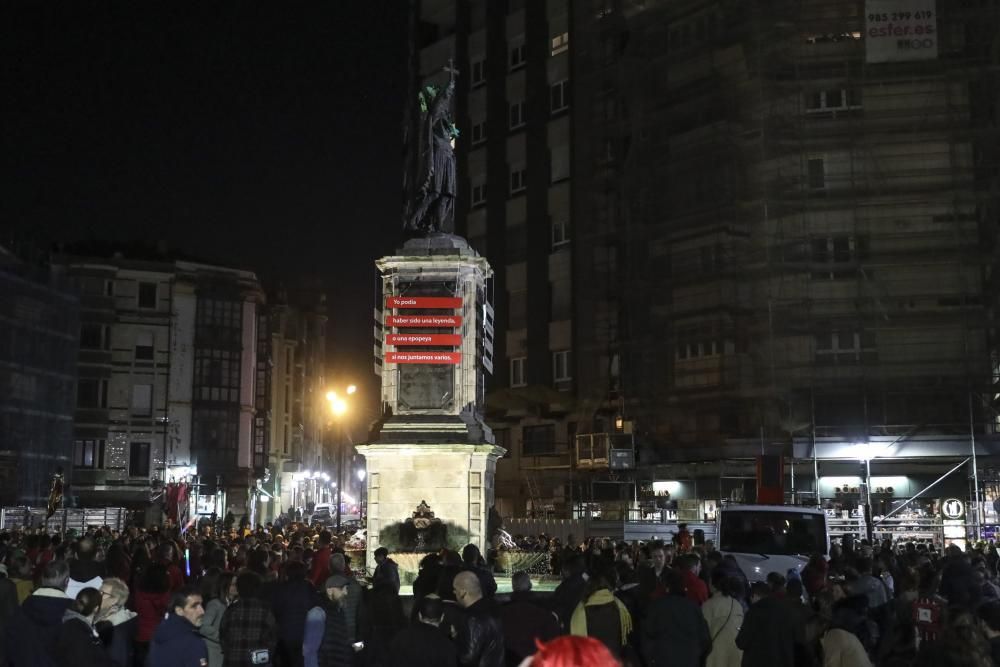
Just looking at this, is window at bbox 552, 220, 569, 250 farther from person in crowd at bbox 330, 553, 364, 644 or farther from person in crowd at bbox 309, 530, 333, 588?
person in crowd at bbox 330, 553, 364, 644

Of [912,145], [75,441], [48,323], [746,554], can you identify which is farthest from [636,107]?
[75,441]

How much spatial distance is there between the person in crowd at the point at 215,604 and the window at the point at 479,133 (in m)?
44.9

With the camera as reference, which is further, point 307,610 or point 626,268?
point 626,268

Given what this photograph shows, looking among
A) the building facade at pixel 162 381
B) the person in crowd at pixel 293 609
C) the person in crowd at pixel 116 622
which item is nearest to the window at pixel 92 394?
the building facade at pixel 162 381

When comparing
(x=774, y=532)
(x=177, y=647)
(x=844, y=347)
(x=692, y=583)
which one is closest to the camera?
(x=177, y=647)

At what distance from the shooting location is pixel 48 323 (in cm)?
5650

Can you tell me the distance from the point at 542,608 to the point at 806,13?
3028cm

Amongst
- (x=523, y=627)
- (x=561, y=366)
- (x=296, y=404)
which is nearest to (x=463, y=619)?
(x=523, y=627)

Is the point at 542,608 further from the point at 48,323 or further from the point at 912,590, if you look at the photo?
the point at 48,323

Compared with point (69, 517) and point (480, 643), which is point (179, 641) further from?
point (69, 517)

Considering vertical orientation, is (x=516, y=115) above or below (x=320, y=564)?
above

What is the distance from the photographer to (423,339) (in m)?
23.6

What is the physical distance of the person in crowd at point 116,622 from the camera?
33.7 feet

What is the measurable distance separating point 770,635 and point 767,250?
2585 cm
